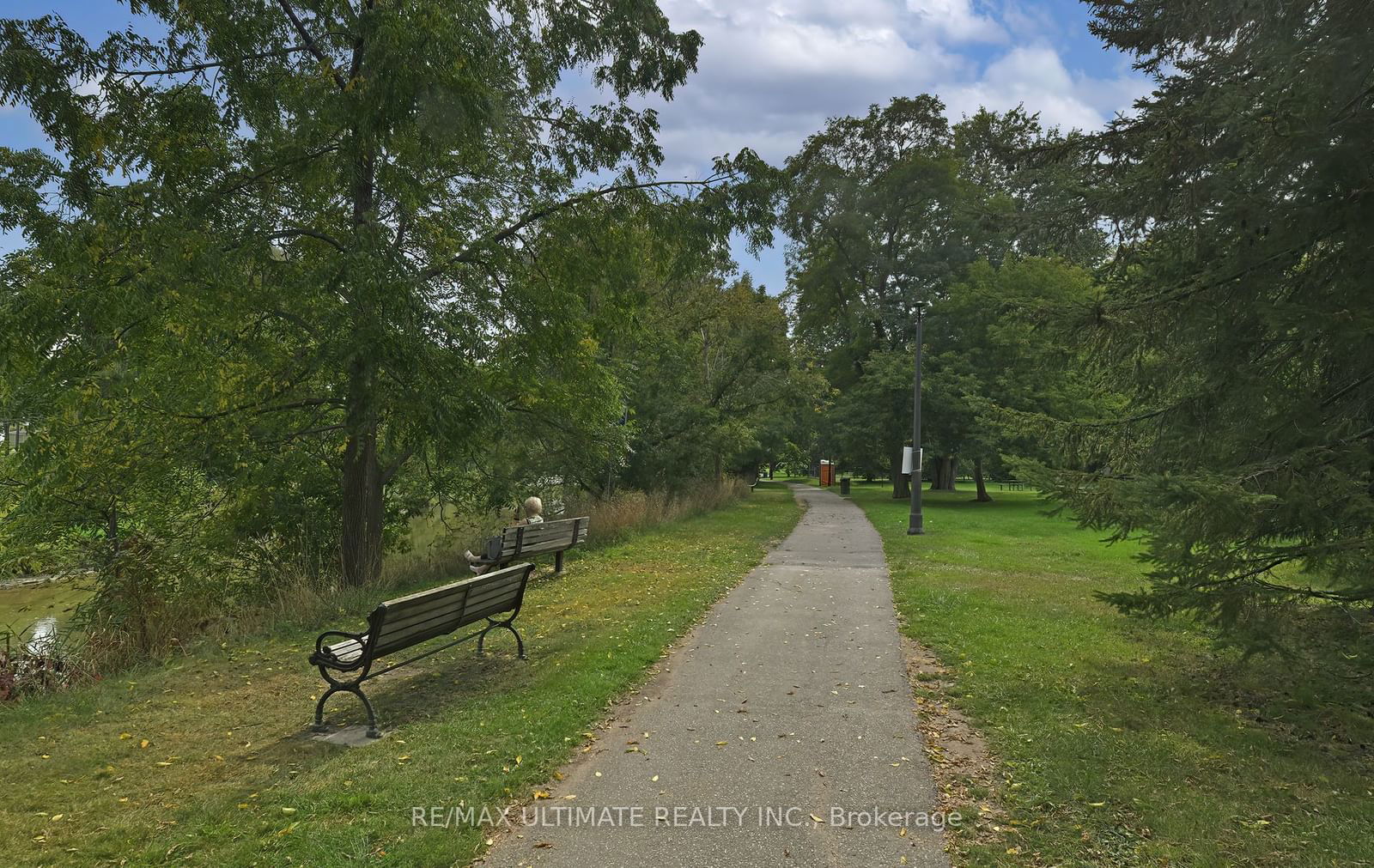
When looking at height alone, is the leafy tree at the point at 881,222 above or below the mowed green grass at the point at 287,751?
above

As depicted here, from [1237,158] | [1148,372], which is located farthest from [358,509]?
[1237,158]

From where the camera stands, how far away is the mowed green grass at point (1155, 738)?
3.61 meters

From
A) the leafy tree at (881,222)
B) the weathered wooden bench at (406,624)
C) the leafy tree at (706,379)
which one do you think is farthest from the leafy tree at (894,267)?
the weathered wooden bench at (406,624)

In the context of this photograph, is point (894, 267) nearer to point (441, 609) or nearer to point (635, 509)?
point (635, 509)

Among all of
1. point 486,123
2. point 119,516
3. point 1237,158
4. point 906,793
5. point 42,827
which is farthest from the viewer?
point 119,516

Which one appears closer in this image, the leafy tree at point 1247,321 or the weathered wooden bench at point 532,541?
the leafy tree at point 1247,321

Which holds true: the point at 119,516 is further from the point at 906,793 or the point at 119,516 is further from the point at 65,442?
the point at 906,793

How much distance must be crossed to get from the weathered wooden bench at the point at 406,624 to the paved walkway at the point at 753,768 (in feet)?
4.77

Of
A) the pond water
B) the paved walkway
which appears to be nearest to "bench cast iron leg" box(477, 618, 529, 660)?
the paved walkway

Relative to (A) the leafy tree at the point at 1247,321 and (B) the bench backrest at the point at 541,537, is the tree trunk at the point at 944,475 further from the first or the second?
(A) the leafy tree at the point at 1247,321

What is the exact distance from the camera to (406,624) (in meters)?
5.33

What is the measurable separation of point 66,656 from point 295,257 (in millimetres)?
4722

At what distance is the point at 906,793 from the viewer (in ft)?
13.6

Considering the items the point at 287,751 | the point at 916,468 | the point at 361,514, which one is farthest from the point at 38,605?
the point at 916,468
